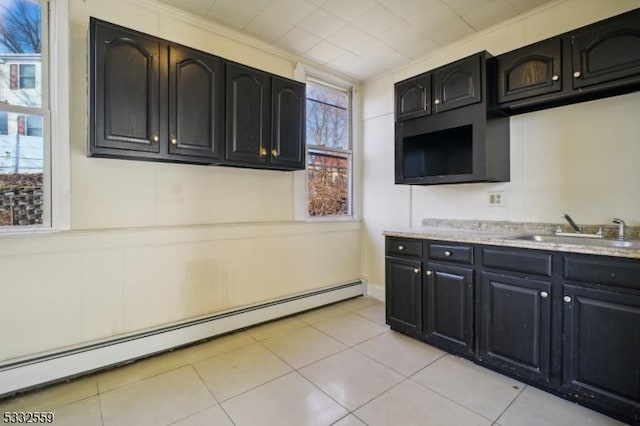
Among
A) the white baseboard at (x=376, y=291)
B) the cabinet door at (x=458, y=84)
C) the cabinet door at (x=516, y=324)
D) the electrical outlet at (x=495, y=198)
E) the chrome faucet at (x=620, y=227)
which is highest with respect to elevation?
the cabinet door at (x=458, y=84)

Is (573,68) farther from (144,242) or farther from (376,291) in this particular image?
(144,242)

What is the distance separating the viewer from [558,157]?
7.66ft

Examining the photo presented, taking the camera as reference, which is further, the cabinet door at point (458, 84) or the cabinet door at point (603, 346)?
the cabinet door at point (458, 84)

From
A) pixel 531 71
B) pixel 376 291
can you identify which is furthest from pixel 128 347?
pixel 531 71

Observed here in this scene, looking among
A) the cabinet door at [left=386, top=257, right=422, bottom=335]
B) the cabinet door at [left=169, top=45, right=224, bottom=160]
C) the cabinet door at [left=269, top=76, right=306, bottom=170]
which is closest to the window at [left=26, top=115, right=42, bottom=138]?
the cabinet door at [left=169, top=45, right=224, bottom=160]

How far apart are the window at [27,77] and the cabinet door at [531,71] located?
3380mm

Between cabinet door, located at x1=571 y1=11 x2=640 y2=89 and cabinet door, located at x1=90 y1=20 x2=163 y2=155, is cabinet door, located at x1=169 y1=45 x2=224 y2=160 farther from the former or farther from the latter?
cabinet door, located at x1=571 y1=11 x2=640 y2=89

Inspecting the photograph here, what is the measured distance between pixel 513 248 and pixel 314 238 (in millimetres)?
1979

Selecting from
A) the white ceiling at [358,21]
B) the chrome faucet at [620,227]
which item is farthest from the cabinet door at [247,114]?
the chrome faucet at [620,227]

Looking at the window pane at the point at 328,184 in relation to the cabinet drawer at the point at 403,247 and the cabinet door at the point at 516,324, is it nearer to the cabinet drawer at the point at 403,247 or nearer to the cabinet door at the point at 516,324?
the cabinet drawer at the point at 403,247

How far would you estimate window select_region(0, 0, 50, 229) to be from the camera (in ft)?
6.38

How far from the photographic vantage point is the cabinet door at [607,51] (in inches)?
71.2

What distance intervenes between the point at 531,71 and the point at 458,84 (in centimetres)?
50

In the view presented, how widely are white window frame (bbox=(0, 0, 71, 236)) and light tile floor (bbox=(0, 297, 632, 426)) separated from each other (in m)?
1.16
